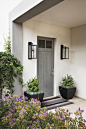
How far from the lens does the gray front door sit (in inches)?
181

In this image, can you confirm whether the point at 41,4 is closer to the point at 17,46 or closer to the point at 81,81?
the point at 17,46

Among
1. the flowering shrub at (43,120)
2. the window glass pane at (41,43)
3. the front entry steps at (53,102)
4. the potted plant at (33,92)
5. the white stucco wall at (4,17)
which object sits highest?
the white stucco wall at (4,17)

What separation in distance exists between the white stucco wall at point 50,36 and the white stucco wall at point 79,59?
224 millimetres

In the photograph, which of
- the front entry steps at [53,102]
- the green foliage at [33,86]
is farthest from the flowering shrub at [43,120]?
the front entry steps at [53,102]

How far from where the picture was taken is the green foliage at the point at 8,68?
3.47 m

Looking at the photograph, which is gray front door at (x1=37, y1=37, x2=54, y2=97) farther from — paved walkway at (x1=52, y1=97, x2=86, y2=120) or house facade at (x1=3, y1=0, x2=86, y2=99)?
paved walkway at (x1=52, y1=97, x2=86, y2=120)

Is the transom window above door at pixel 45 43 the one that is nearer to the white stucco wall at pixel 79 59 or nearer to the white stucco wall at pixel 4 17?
the white stucco wall at pixel 79 59

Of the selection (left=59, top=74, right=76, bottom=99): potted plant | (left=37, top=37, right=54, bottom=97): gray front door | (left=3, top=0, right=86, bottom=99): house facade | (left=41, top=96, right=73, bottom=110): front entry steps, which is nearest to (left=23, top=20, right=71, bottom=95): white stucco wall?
(left=3, top=0, right=86, bottom=99): house facade

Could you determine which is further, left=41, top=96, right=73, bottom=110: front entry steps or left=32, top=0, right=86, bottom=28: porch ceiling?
left=41, top=96, right=73, bottom=110: front entry steps

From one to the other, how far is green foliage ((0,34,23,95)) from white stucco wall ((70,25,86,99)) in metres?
2.38

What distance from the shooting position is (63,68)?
202 inches

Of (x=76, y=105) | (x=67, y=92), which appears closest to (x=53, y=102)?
(x=67, y=92)

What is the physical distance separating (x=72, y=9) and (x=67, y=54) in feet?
7.17

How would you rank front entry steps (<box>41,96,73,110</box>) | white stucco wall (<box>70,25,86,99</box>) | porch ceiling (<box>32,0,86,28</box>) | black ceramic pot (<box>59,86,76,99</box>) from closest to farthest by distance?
porch ceiling (<box>32,0,86,28</box>) < front entry steps (<box>41,96,73,110</box>) < black ceramic pot (<box>59,86,76,99</box>) < white stucco wall (<box>70,25,86,99</box>)
